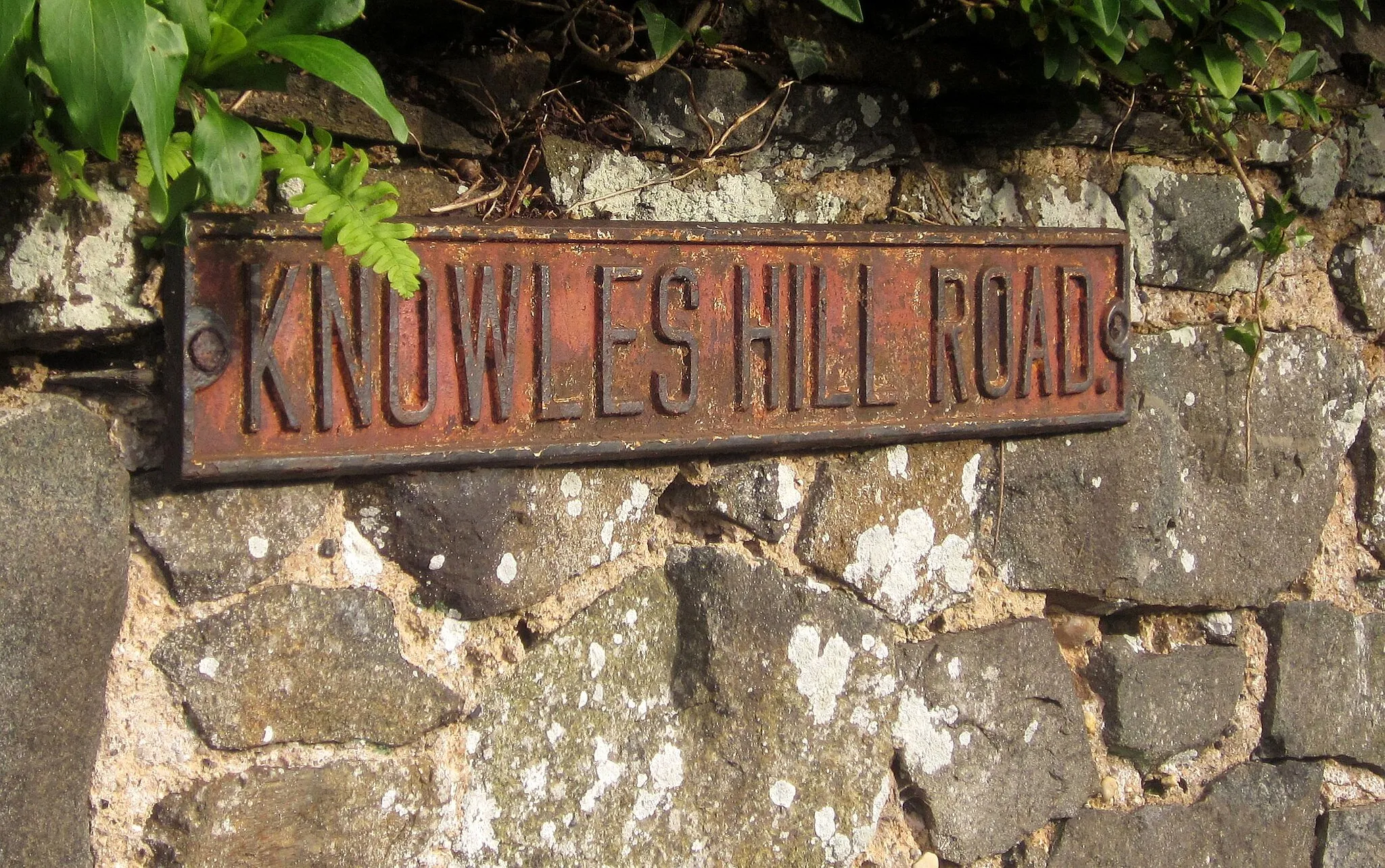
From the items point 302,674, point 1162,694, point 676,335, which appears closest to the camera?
point 302,674

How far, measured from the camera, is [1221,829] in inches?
62.4

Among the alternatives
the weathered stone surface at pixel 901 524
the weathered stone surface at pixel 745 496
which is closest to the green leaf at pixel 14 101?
the weathered stone surface at pixel 745 496

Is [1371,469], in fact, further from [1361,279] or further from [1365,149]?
[1365,149]

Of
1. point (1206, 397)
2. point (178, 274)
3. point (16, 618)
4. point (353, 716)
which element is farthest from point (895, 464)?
point (16, 618)

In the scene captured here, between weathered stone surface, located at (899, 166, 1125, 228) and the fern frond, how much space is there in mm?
661

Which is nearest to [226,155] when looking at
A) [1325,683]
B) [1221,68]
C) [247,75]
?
[247,75]

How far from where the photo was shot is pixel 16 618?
908 mm

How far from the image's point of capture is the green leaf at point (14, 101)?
0.81 meters

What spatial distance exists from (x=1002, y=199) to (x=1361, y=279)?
2.23 feet

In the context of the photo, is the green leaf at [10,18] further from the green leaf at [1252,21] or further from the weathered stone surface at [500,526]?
the green leaf at [1252,21]

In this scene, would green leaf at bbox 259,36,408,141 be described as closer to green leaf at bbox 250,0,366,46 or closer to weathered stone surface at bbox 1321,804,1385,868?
green leaf at bbox 250,0,366,46

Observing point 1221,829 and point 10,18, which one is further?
point 1221,829

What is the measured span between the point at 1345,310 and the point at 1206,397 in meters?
0.35

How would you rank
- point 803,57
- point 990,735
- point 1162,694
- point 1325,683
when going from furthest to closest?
point 1325,683, point 1162,694, point 990,735, point 803,57
